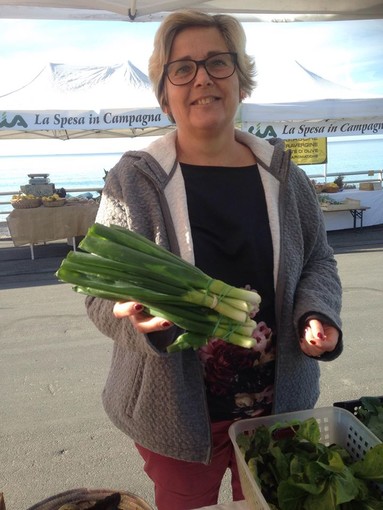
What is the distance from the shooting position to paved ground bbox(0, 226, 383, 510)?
298cm

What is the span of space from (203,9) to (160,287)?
2.56 meters

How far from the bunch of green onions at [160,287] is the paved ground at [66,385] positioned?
194cm

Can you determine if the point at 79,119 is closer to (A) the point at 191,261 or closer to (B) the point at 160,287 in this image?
(A) the point at 191,261

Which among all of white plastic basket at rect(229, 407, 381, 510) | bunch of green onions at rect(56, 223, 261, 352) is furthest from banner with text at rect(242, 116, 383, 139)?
bunch of green onions at rect(56, 223, 261, 352)

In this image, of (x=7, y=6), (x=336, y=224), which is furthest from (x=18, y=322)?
(x=336, y=224)

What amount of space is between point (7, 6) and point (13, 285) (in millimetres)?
4673

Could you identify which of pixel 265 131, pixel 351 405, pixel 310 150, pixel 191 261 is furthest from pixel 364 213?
pixel 191 261

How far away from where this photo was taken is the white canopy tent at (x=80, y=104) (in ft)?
27.7

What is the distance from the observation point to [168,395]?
142 cm

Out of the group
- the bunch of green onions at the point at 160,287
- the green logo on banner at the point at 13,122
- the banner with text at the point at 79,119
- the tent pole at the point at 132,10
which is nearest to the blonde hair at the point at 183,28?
the bunch of green onions at the point at 160,287

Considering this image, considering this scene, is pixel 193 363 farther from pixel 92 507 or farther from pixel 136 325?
pixel 92 507

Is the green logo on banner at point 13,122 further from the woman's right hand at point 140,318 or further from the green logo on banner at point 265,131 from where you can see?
the woman's right hand at point 140,318

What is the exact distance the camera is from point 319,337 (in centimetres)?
134

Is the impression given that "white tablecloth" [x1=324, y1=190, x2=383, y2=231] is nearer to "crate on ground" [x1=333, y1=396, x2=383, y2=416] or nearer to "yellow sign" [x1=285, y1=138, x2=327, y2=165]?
"yellow sign" [x1=285, y1=138, x2=327, y2=165]
